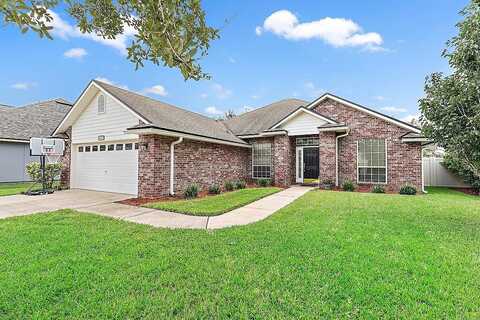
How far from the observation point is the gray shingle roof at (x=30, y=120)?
57.2ft

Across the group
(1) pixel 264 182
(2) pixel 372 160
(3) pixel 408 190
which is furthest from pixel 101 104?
(3) pixel 408 190

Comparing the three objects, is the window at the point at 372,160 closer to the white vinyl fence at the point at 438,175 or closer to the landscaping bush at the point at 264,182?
the landscaping bush at the point at 264,182

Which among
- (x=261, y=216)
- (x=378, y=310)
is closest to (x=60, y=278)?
(x=378, y=310)

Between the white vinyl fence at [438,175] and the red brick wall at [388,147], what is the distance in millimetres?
5885

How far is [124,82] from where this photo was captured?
50.4ft

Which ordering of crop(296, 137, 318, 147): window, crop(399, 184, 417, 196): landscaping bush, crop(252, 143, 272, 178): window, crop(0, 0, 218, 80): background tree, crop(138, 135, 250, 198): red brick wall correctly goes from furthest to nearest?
crop(252, 143, 272, 178): window → crop(296, 137, 318, 147): window → crop(399, 184, 417, 196): landscaping bush → crop(138, 135, 250, 198): red brick wall → crop(0, 0, 218, 80): background tree

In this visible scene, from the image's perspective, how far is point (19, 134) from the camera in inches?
690

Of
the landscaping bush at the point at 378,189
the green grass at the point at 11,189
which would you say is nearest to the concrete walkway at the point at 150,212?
the green grass at the point at 11,189

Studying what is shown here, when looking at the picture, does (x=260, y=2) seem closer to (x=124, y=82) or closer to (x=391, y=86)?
(x=124, y=82)

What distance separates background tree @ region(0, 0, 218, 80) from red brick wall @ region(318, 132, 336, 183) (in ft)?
39.0

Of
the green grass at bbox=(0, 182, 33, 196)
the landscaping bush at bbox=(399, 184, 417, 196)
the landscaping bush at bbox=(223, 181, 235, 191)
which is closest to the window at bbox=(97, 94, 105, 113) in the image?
the green grass at bbox=(0, 182, 33, 196)

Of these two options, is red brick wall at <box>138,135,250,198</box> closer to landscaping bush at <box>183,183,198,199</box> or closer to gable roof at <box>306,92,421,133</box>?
landscaping bush at <box>183,183,198,199</box>

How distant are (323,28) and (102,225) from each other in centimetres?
1496

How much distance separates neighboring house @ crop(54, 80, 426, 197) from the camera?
10.6 metres
